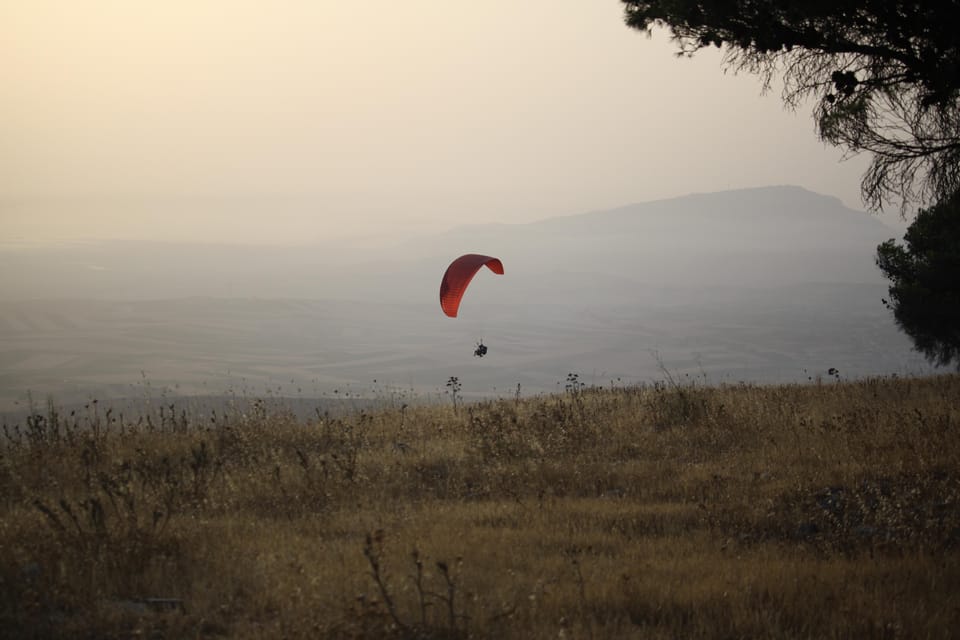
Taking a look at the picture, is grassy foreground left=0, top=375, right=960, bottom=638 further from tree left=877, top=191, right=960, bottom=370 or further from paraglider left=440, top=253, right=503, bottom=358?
tree left=877, top=191, right=960, bottom=370

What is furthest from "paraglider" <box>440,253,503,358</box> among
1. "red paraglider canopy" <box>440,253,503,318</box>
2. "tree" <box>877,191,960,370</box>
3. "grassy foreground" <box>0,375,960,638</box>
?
"tree" <box>877,191,960,370</box>

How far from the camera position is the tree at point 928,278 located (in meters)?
20.3

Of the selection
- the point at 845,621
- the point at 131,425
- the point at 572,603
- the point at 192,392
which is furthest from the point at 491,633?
the point at 192,392

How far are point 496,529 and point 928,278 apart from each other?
18.4 m

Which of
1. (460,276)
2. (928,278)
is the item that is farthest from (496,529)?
(928,278)

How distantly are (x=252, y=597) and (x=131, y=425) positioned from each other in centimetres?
827

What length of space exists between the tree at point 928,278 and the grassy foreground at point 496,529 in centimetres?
896

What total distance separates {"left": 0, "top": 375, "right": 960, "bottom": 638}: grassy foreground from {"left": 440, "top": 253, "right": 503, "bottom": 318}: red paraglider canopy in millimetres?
3744

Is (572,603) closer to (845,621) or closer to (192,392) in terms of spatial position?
(845,621)

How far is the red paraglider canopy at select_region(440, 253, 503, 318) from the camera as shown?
1580cm

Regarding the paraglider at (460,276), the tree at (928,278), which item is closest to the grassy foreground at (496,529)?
the paraglider at (460,276)

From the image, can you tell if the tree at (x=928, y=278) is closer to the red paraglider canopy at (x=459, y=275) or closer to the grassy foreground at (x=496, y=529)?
the grassy foreground at (x=496, y=529)

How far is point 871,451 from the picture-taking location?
1009 cm

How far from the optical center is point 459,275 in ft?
51.8
